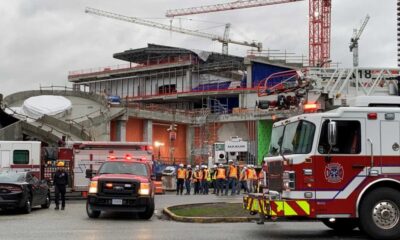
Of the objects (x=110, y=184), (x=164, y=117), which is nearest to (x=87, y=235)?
(x=110, y=184)

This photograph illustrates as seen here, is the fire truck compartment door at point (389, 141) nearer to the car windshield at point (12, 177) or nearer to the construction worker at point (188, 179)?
the car windshield at point (12, 177)

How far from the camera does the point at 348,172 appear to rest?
41.7 feet

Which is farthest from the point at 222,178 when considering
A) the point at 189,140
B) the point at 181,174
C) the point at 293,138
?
the point at 189,140

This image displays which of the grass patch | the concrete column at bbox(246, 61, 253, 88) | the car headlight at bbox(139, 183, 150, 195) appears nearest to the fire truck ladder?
the grass patch

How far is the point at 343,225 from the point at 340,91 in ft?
11.5

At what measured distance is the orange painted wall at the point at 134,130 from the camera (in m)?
60.9

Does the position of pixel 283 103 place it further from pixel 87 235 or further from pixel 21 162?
pixel 21 162

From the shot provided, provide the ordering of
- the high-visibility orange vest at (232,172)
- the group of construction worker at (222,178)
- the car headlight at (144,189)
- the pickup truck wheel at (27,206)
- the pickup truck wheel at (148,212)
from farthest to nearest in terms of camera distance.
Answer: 1. the group of construction worker at (222,178)
2. the high-visibility orange vest at (232,172)
3. the pickup truck wheel at (27,206)
4. the pickup truck wheel at (148,212)
5. the car headlight at (144,189)

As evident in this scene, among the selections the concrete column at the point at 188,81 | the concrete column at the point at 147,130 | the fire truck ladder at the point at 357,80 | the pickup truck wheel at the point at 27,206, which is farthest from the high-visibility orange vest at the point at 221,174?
the concrete column at the point at 188,81

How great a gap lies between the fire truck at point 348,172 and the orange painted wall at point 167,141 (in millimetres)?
50534

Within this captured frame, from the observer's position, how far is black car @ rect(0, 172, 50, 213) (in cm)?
1906

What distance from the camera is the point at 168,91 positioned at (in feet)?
291

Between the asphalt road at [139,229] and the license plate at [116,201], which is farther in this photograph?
the license plate at [116,201]

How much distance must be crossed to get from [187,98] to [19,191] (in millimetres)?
63364
